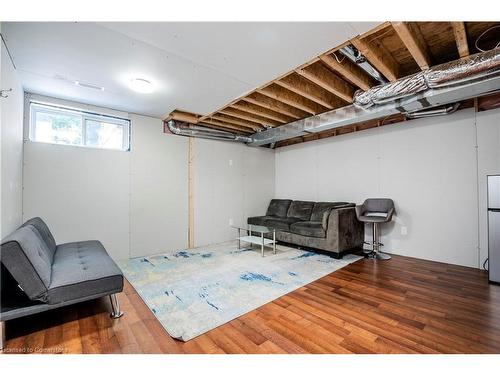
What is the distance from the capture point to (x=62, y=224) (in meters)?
3.23

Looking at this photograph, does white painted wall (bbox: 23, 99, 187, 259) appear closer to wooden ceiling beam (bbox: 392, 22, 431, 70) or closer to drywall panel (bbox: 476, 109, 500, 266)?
wooden ceiling beam (bbox: 392, 22, 431, 70)

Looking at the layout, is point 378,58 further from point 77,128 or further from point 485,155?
point 77,128

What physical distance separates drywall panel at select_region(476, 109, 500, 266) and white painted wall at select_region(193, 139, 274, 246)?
390 centimetres

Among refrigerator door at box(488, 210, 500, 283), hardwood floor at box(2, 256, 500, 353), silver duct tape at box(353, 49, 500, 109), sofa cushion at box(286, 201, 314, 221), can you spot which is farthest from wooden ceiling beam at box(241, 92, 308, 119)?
refrigerator door at box(488, 210, 500, 283)

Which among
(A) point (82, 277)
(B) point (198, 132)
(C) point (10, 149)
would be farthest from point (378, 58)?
(C) point (10, 149)

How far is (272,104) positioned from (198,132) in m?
1.67

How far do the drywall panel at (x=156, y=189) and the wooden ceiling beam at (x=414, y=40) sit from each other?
3647mm

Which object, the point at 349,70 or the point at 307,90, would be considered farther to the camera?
the point at 307,90

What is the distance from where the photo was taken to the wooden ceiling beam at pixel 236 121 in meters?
4.16

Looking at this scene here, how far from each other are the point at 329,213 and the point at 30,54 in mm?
4161

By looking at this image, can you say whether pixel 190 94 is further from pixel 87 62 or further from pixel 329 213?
pixel 329 213

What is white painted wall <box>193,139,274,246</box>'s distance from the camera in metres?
4.70

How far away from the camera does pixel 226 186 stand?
16.8 ft

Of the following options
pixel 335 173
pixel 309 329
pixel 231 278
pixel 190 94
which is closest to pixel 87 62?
pixel 190 94
